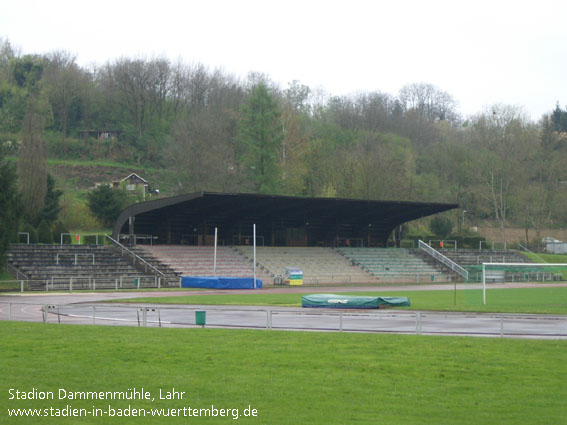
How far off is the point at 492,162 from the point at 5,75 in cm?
8327

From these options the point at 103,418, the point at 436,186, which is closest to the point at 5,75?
the point at 436,186

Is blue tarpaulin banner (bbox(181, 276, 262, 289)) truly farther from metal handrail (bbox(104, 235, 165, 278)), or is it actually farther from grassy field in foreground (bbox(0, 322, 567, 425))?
grassy field in foreground (bbox(0, 322, 567, 425))

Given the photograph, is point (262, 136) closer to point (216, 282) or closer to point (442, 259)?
point (442, 259)

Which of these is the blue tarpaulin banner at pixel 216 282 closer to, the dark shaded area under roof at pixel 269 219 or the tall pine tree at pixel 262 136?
the dark shaded area under roof at pixel 269 219

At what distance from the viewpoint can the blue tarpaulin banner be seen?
6244cm

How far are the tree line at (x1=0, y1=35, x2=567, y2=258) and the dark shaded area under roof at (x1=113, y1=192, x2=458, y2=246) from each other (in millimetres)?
9995

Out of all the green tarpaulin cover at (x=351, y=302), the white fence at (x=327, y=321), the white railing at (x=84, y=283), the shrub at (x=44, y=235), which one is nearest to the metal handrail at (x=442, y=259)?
the white railing at (x=84, y=283)

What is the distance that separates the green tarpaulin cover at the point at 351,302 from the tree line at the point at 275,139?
54.5 m

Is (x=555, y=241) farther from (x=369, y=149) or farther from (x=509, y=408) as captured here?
(x=509, y=408)

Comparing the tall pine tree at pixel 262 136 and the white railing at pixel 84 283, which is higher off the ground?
the tall pine tree at pixel 262 136

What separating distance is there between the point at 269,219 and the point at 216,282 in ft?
68.2

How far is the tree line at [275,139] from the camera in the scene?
3718 inches

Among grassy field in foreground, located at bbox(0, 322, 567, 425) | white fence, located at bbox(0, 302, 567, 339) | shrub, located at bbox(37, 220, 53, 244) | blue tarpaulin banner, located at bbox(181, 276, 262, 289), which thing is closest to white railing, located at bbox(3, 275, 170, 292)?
blue tarpaulin banner, located at bbox(181, 276, 262, 289)

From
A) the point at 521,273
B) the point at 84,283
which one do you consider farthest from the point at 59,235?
the point at 521,273
